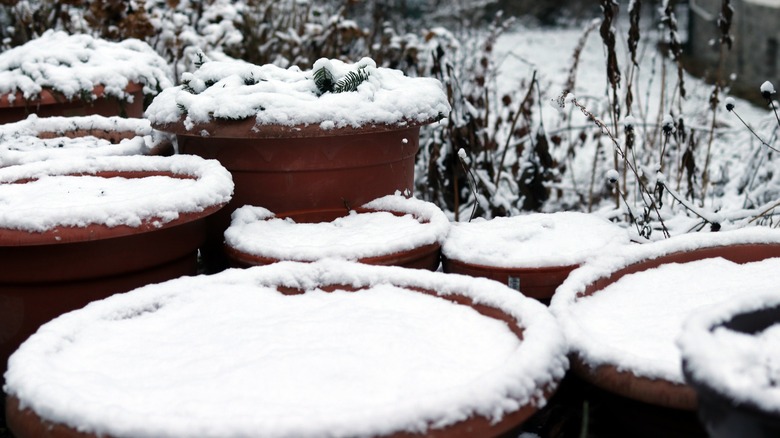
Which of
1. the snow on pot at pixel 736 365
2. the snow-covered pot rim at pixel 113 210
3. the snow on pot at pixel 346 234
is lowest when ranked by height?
the snow on pot at pixel 346 234

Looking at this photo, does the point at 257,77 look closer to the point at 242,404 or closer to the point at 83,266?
the point at 83,266

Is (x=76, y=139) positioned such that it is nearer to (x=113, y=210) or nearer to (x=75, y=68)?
(x=75, y=68)

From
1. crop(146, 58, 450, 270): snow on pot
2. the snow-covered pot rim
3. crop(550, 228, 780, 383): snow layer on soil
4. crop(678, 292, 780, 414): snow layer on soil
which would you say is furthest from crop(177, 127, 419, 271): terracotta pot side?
crop(678, 292, 780, 414): snow layer on soil

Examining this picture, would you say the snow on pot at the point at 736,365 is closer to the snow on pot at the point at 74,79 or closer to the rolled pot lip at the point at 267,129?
the rolled pot lip at the point at 267,129

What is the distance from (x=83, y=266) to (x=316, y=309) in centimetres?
68

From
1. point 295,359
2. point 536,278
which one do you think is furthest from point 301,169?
point 295,359

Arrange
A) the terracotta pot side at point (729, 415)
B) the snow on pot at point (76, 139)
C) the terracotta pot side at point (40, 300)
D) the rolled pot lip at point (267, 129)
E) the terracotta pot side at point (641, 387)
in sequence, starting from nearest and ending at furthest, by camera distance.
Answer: the terracotta pot side at point (729, 415)
the terracotta pot side at point (641, 387)
the terracotta pot side at point (40, 300)
the rolled pot lip at point (267, 129)
the snow on pot at point (76, 139)

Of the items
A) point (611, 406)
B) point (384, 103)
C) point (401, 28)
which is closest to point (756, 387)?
point (611, 406)

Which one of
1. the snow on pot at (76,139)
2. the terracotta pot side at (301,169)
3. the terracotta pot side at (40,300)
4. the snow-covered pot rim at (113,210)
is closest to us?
the snow-covered pot rim at (113,210)

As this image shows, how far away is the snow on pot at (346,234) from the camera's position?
199 centimetres

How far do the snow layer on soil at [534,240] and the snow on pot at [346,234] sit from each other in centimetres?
10

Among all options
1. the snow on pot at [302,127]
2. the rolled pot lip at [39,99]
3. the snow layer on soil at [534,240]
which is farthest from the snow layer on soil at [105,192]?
the rolled pot lip at [39,99]

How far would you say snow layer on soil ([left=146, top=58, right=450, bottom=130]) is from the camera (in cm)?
223

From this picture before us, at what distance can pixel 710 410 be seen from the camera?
979mm
